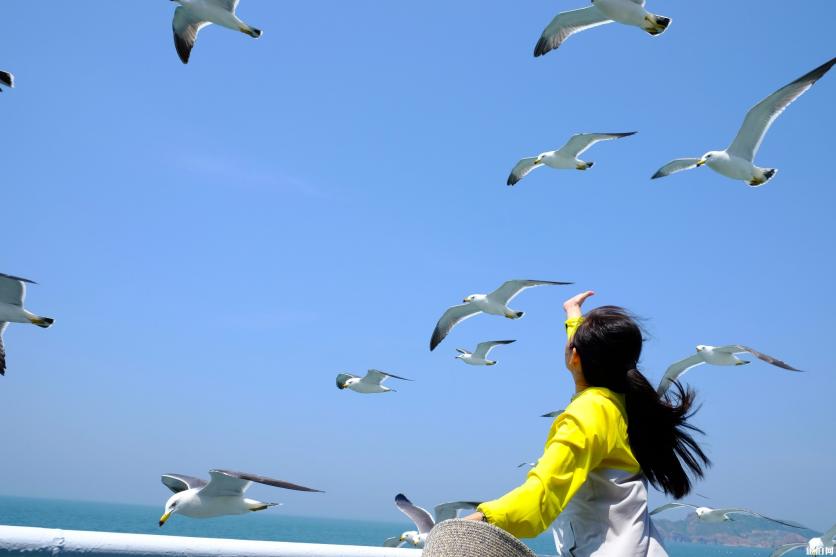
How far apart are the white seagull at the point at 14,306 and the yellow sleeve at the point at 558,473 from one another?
10.1 m

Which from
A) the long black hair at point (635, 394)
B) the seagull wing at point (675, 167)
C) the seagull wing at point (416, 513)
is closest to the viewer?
the long black hair at point (635, 394)

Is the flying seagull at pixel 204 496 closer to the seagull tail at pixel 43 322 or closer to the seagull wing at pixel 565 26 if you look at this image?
the seagull tail at pixel 43 322

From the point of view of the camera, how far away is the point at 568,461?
78.0 inches

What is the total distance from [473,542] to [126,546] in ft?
2.66

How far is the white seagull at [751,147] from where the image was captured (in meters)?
12.7

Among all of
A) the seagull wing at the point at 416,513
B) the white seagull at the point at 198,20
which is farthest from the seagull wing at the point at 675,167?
the seagull wing at the point at 416,513

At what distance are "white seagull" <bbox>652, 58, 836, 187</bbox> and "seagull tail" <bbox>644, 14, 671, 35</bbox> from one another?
1915mm

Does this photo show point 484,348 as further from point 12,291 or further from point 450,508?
point 450,508

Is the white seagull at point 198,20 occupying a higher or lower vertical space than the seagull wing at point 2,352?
higher

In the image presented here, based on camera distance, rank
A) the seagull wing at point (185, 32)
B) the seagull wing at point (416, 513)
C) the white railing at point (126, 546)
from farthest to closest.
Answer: the seagull wing at point (185, 32) < the seagull wing at point (416, 513) < the white railing at point (126, 546)

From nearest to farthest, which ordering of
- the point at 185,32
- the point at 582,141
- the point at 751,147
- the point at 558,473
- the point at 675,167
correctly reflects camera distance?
the point at 558,473
the point at 185,32
the point at 751,147
the point at 675,167
the point at 582,141

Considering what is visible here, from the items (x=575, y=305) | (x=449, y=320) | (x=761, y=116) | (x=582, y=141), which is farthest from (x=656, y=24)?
(x=575, y=305)

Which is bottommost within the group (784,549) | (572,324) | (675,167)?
(784,549)

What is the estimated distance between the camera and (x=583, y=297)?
2826 mm
